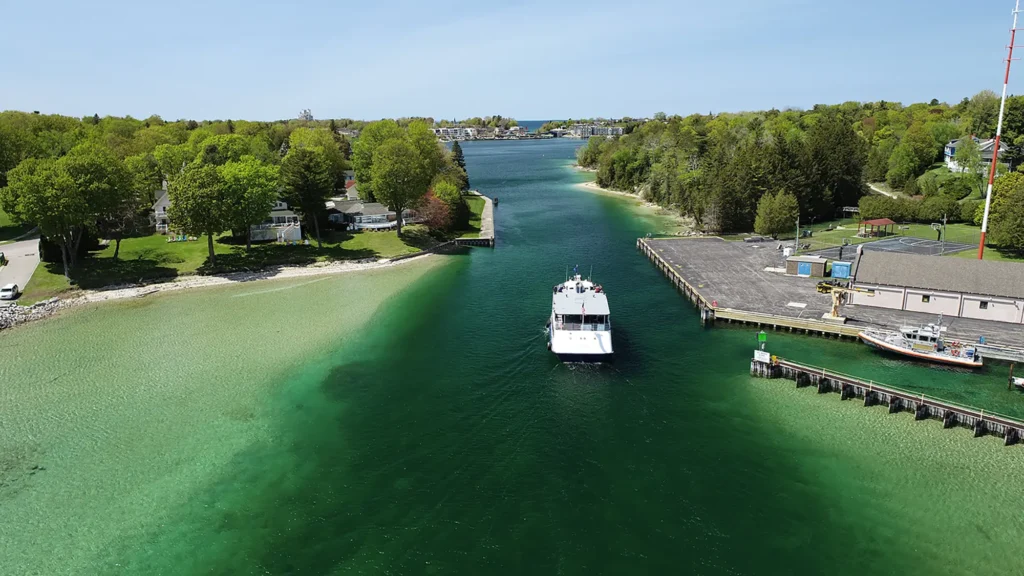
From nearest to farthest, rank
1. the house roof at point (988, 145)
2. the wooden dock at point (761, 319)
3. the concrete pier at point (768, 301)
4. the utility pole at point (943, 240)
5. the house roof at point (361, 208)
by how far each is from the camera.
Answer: the concrete pier at point (768, 301)
the wooden dock at point (761, 319)
the utility pole at point (943, 240)
the house roof at point (361, 208)
the house roof at point (988, 145)

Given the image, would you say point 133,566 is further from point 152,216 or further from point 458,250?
point 152,216

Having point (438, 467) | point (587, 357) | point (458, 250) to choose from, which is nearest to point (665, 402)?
point (587, 357)

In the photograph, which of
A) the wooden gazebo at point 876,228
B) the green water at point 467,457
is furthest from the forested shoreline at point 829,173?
the green water at point 467,457

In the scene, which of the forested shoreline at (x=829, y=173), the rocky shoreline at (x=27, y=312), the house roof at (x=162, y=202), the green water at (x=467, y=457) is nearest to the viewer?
the green water at (x=467, y=457)

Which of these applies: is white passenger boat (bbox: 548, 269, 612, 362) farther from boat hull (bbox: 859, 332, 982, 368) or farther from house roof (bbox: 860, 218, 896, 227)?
house roof (bbox: 860, 218, 896, 227)

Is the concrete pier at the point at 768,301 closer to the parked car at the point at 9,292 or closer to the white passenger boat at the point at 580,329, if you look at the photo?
the white passenger boat at the point at 580,329
